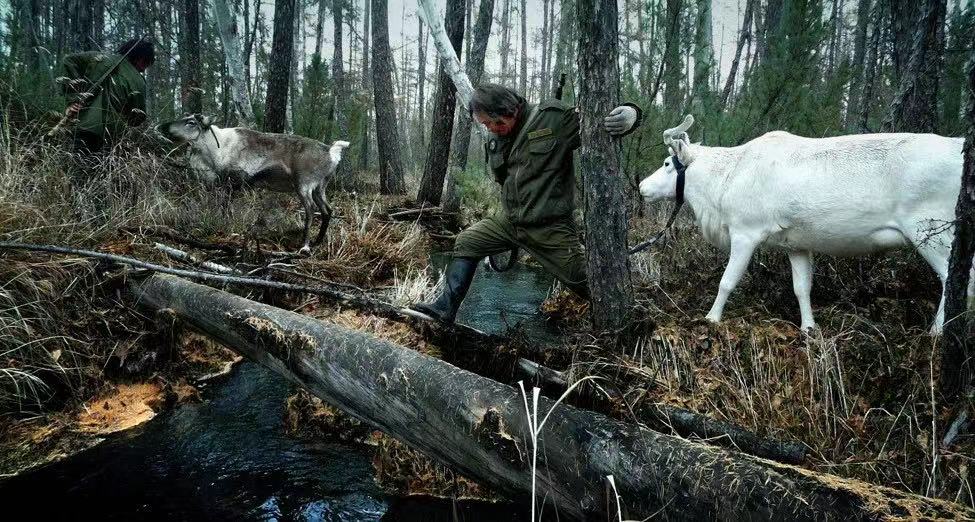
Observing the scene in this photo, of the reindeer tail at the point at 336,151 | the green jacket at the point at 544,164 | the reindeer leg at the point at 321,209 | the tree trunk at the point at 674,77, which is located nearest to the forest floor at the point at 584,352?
the green jacket at the point at 544,164

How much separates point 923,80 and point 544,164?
10.1 ft

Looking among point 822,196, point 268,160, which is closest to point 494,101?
point 822,196

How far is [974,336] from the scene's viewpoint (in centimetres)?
200

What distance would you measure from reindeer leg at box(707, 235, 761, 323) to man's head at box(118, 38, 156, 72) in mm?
6490

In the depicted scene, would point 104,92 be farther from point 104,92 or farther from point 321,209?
point 321,209

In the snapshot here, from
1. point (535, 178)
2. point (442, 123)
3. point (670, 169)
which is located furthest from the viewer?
point (442, 123)

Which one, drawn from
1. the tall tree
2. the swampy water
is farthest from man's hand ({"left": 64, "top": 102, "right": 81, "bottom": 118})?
the tall tree

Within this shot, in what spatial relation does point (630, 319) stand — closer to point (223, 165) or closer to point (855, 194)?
point (855, 194)

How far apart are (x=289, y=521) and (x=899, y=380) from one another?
292cm

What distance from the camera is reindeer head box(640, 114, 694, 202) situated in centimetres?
372

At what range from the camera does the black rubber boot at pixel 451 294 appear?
12.0ft

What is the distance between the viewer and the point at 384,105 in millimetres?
12578

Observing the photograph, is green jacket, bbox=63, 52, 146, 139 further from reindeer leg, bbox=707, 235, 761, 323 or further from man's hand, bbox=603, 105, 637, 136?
reindeer leg, bbox=707, 235, 761, 323

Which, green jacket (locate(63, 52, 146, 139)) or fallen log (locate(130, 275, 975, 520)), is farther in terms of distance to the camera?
green jacket (locate(63, 52, 146, 139))
